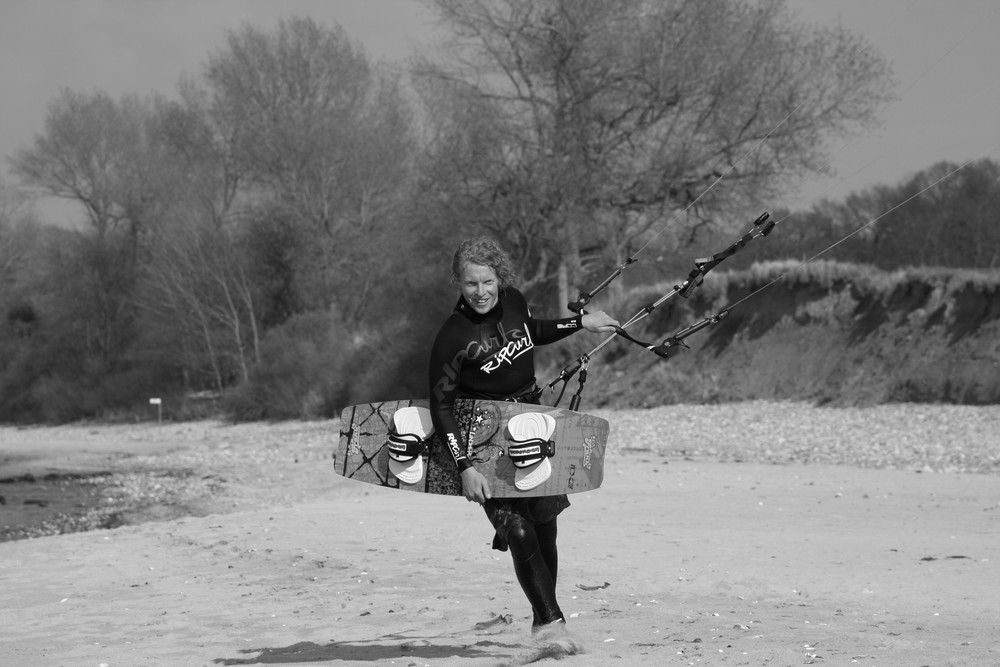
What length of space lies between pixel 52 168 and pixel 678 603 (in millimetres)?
48496

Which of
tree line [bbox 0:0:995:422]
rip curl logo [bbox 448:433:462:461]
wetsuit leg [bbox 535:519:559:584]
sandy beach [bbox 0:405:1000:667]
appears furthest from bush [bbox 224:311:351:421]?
rip curl logo [bbox 448:433:462:461]

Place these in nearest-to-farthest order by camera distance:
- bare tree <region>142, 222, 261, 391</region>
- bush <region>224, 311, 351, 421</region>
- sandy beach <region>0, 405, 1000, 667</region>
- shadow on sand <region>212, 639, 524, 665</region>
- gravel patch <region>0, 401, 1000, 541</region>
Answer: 1. shadow on sand <region>212, 639, 524, 665</region>
2. sandy beach <region>0, 405, 1000, 667</region>
3. gravel patch <region>0, 401, 1000, 541</region>
4. bush <region>224, 311, 351, 421</region>
5. bare tree <region>142, 222, 261, 391</region>

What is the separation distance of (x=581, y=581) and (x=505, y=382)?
304 cm

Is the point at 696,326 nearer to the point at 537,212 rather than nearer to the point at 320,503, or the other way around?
the point at 320,503

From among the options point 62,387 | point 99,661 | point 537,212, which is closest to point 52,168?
point 62,387

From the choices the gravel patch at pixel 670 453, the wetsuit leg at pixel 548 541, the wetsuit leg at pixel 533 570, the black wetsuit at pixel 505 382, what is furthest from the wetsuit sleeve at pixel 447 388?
the gravel patch at pixel 670 453

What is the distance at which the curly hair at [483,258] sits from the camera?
5742 millimetres

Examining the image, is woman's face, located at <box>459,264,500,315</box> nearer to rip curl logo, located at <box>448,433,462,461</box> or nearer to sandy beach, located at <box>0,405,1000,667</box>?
rip curl logo, located at <box>448,433,462,461</box>

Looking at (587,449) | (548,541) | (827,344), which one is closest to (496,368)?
(587,449)

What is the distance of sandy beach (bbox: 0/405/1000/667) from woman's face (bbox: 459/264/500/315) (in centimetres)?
171

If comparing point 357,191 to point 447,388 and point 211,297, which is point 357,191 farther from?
point 447,388

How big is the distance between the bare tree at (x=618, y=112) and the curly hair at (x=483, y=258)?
Result: 22.7 meters

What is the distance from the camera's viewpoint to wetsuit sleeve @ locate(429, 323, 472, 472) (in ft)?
18.8

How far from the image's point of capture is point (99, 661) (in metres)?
6.65
